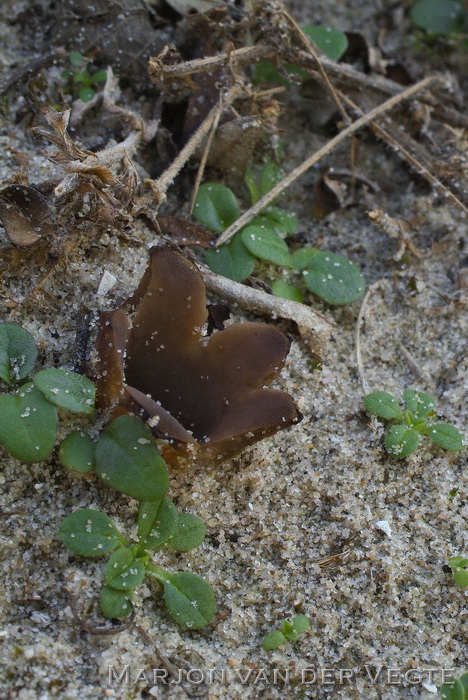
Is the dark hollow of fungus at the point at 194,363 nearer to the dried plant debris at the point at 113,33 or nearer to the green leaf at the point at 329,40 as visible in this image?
the dried plant debris at the point at 113,33

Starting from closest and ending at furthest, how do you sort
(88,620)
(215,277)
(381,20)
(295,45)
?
(88,620), (215,277), (295,45), (381,20)

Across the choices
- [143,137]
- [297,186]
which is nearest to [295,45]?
[297,186]

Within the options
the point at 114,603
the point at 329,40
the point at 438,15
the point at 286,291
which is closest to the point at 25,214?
the point at 286,291

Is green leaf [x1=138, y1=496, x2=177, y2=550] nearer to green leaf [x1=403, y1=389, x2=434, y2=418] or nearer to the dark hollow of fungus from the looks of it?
the dark hollow of fungus

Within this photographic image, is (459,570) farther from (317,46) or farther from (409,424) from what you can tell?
(317,46)

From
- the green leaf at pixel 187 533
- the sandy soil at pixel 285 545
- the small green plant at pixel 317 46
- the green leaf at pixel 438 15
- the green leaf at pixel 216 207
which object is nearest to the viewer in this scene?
the sandy soil at pixel 285 545

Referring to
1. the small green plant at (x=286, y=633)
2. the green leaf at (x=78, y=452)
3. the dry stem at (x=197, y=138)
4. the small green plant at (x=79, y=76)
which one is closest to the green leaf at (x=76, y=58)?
the small green plant at (x=79, y=76)

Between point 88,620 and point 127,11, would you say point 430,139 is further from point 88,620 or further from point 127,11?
point 88,620
